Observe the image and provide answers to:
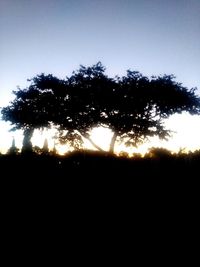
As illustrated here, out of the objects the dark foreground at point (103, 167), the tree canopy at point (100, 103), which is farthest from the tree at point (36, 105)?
the dark foreground at point (103, 167)

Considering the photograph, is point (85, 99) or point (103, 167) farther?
point (85, 99)

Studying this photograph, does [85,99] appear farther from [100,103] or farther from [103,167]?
[103,167]

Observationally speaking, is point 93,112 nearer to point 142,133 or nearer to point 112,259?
point 142,133

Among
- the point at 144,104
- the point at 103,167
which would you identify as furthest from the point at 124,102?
the point at 103,167

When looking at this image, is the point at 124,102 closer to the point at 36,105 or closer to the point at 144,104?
the point at 144,104

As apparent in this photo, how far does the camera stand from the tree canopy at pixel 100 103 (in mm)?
41344

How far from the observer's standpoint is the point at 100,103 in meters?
41.4

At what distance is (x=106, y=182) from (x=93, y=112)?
111 ft

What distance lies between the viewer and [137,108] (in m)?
41.5

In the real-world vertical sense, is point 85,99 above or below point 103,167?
above

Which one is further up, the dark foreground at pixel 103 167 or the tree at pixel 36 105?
the tree at pixel 36 105

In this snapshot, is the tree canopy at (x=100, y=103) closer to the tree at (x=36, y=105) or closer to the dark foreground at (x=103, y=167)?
the tree at (x=36, y=105)

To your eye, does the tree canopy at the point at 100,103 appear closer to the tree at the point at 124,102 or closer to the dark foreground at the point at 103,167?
the tree at the point at 124,102

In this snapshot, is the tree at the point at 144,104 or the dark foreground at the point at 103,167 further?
the tree at the point at 144,104
